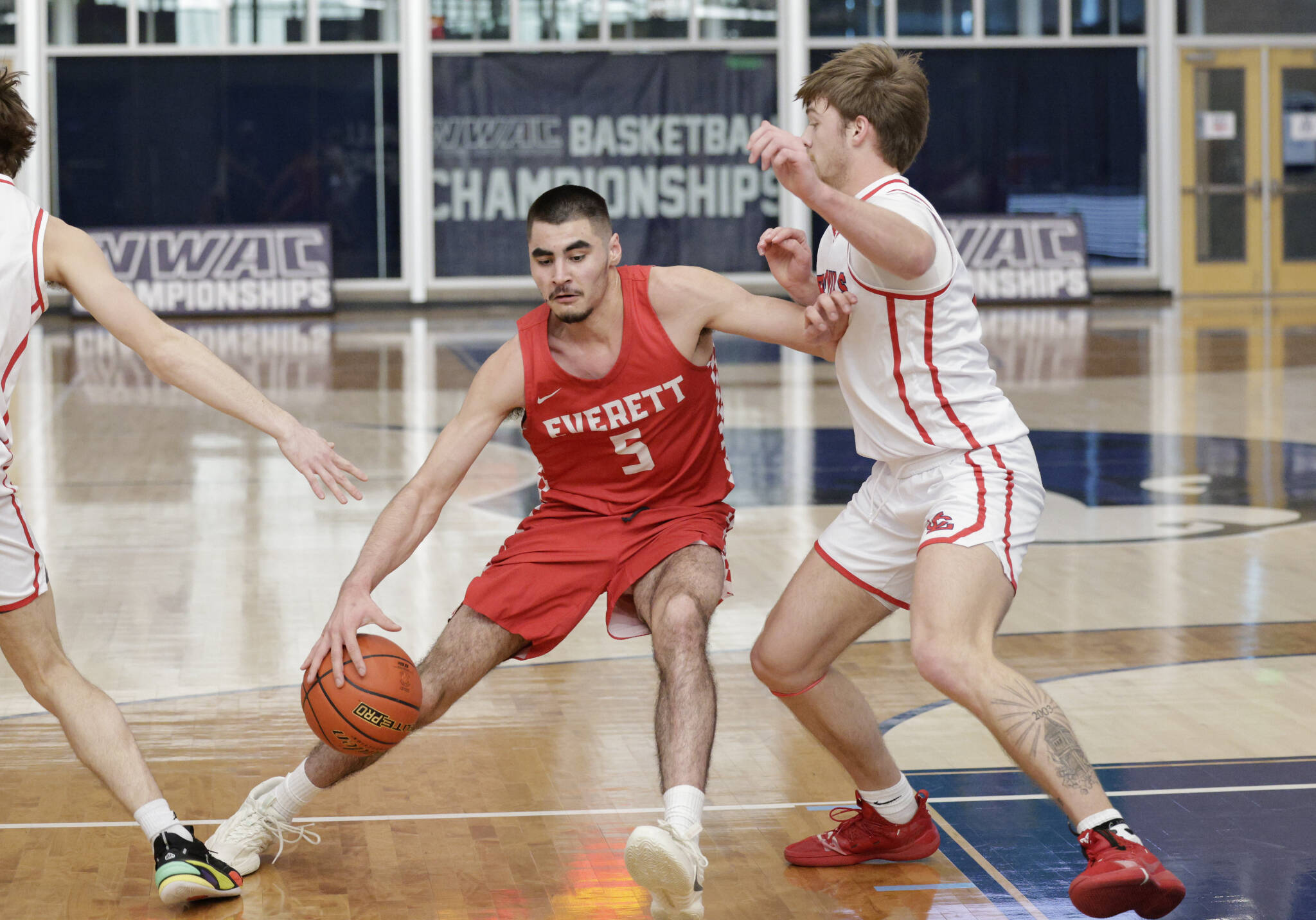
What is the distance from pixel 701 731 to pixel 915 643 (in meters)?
0.49

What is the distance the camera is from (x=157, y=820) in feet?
11.5

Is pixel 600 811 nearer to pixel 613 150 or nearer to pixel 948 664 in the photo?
pixel 948 664

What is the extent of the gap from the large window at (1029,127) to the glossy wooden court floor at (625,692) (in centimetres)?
1041

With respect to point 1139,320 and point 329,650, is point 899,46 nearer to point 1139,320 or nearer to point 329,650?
point 1139,320

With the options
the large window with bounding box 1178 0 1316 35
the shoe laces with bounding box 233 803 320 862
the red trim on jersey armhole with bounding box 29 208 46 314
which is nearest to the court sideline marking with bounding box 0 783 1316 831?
the shoe laces with bounding box 233 803 320 862

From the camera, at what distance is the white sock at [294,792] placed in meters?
3.74

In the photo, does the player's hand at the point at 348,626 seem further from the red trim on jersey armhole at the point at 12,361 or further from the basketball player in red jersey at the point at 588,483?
the red trim on jersey armhole at the point at 12,361

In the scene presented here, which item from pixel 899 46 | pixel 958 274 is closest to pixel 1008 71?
pixel 899 46

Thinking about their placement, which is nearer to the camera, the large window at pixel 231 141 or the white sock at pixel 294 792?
the white sock at pixel 294 792

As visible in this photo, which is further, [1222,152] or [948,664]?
[1222,152]

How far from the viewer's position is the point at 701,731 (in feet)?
11.5

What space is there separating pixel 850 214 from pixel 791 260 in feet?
1.75

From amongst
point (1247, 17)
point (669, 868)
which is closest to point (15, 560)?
point (669, 868)

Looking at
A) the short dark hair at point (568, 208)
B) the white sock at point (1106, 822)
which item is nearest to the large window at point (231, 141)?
the short dark hair at point (568, 208)
